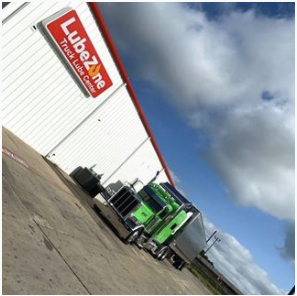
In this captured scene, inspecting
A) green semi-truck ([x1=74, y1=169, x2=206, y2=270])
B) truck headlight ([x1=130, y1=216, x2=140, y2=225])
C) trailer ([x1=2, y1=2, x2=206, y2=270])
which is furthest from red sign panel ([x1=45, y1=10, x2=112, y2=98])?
truck headlight ([x1=130, y1=216, x2=140, y2=225])

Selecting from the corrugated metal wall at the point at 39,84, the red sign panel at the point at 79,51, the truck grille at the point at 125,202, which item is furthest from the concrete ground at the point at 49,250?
the red sign panel at the point at 79,51

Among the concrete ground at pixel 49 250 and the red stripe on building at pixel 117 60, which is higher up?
the red stripe on building at pixel 117 60

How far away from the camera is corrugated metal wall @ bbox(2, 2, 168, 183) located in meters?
12.2

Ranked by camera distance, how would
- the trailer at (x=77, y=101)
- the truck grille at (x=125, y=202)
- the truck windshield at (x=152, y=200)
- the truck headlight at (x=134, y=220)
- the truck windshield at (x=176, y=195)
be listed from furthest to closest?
the truck windshield at (x=176, y=195)
the truck windshield at (x=152, y=200)
the truck headlight at (x=134, y=220)
the truck grille at (x=125, y=202)
the trailer at (x=77, y=101)

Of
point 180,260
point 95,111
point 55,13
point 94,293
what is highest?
point 55,13

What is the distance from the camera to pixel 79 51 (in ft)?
44.8

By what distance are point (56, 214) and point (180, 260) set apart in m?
10.8

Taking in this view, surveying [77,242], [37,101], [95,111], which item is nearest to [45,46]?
[37,101]

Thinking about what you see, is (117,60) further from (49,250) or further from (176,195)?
(49,250)

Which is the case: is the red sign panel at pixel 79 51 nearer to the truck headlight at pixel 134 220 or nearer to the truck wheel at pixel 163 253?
the truck headlight at pixel 134 220

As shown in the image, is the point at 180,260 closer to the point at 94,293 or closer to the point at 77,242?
the point at 77,242

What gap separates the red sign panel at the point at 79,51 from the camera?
12672mm

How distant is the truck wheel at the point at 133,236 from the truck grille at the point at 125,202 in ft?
2.63

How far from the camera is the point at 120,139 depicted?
18625 mm
